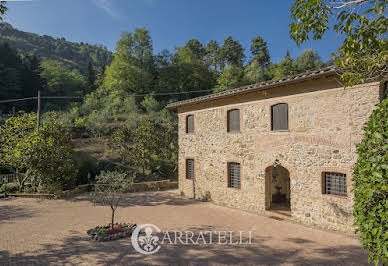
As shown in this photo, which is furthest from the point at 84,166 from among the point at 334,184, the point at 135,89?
the point at 135,89

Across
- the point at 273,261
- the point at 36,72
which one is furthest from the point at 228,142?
the point at 36,72

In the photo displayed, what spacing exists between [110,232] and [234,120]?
7.73 metres

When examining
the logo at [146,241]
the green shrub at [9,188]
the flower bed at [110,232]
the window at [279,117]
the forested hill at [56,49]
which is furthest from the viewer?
the forested hill at [56,49]

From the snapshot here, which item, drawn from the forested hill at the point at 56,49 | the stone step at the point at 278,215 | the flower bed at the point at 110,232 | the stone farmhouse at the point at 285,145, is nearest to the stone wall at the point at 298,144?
the stone farmhouse at the point at 285,145

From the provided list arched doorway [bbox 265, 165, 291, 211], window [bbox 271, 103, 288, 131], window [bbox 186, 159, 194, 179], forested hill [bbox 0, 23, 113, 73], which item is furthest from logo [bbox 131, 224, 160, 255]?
forested hill [bbox 0, 23, 113, 73]

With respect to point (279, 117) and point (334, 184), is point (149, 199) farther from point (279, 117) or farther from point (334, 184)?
point (334, 184)

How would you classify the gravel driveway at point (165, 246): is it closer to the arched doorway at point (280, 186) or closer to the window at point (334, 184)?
the window at point (334, 184)

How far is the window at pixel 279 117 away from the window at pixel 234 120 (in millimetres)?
1986

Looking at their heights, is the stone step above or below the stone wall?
below

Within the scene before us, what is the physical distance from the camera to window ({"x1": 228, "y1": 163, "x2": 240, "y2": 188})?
478 inches

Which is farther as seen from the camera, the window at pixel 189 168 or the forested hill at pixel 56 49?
the forested hill at pixel 56 49

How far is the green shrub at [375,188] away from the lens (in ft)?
9.66

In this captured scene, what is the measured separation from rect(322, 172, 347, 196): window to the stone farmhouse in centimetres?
3

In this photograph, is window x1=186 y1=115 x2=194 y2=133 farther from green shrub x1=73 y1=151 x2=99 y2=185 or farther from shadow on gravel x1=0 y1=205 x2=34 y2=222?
shadow on gravel x1=0 y1=205 x2=34 y2=222
